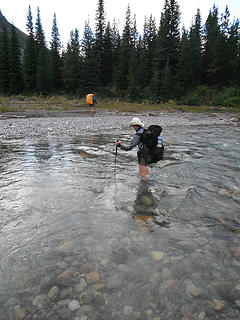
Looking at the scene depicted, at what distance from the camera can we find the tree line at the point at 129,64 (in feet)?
174

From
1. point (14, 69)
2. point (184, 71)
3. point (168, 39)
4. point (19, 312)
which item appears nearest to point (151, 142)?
point (19, 312)

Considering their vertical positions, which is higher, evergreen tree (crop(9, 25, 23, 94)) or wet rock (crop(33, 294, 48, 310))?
evergreen tree (crop(9, 25, 23, 94))

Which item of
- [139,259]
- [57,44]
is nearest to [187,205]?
[139,259]

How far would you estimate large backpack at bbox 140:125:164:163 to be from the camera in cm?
661

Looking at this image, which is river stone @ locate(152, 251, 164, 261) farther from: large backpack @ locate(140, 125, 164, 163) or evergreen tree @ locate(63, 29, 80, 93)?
evergreen tree @ locate(63, 29, 80, 93)

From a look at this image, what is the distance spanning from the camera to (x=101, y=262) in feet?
13.0

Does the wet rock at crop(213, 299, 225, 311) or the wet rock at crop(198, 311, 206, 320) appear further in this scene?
the wet rock at crop(213, 299, 225, 311)

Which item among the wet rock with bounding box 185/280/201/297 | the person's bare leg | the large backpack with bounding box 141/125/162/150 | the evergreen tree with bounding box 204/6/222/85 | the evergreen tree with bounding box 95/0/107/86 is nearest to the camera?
the wet rock with bounding box 185/280/201/297

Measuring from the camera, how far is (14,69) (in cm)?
5888

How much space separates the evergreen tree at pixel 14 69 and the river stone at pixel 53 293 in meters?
63.6

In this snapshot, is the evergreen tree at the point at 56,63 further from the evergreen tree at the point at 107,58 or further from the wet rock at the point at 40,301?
the wet rock at the point at 40,301

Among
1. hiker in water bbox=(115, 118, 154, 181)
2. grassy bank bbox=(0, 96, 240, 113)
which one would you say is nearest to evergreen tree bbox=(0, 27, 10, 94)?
grassy bank bbox=(0, 96, 240, 113)

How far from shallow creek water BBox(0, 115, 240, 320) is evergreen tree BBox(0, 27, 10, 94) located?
58649 mm

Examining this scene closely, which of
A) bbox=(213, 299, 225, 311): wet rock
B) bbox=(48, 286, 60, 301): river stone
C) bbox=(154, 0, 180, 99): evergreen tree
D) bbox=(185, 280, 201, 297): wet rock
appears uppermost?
bbox=(154, 0, 180, 99): evergreen tree
